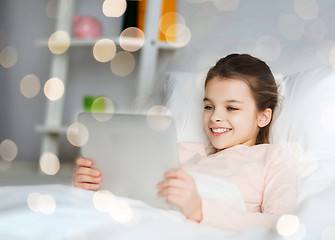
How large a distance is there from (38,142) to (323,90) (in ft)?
6.41

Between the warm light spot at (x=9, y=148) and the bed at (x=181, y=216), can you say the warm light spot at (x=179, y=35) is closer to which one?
the bed at (x=181, y=216)

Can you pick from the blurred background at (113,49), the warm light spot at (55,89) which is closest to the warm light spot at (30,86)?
the blurred background at (113,49)

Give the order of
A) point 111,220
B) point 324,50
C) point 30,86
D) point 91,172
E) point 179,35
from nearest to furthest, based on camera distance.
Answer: point 111,220 < point 91,172 < point 324,50 < point 179,35 < point 30,86

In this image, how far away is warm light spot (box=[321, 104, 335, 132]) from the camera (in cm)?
91

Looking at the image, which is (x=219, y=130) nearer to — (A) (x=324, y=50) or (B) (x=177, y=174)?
(B) (x=177, y=174)

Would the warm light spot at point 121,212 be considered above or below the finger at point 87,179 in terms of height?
below

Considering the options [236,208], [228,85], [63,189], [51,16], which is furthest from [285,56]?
[51,16]

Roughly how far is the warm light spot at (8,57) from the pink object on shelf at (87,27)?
560 millimetres

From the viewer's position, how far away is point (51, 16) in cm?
246

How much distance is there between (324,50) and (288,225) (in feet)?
2.56

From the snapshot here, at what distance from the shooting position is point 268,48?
1.40m

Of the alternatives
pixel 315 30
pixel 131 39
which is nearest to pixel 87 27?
pixel 131 39

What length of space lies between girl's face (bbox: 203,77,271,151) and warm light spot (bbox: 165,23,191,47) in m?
0.84

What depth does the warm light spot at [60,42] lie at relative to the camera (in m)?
2.16
